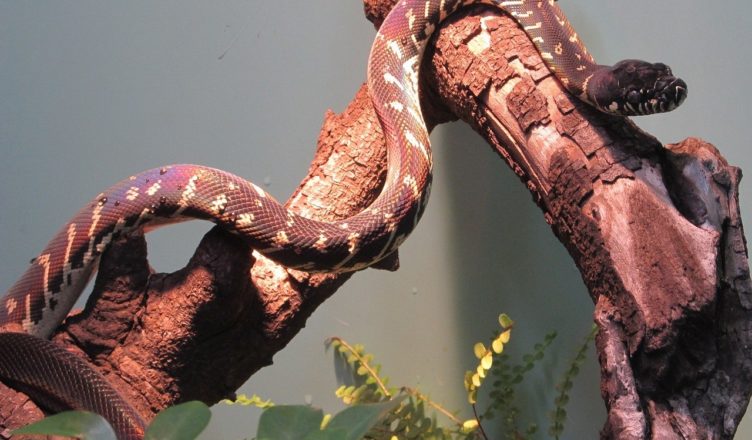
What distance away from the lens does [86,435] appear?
777 millimetres

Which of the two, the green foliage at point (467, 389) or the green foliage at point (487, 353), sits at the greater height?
the green foliage at point (487, 353)

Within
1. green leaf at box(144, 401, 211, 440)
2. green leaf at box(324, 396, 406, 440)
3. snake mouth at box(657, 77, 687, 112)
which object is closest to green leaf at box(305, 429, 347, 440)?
green leaf at box(324, 396, 406, 440)

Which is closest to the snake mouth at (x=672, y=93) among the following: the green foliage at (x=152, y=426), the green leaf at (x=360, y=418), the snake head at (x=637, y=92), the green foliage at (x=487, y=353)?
the snake head at (x=637, y=92)

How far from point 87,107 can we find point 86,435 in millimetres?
2004

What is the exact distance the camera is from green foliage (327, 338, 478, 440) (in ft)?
8.52

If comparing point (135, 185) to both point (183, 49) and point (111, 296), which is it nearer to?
point (111, 296)

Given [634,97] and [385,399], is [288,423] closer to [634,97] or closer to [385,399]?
[634,97]

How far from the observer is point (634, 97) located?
194 centimetres

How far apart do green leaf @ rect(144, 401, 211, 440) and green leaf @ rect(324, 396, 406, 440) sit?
171mm

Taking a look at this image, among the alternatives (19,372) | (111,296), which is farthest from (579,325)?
(19,372)

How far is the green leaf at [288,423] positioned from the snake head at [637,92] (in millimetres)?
1562

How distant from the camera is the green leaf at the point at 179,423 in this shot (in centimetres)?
77

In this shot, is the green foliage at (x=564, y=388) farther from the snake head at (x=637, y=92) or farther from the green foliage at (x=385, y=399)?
the snake head at (x=637, y=92)

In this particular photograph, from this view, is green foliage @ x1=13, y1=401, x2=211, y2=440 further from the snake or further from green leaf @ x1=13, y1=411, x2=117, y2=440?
the snake
